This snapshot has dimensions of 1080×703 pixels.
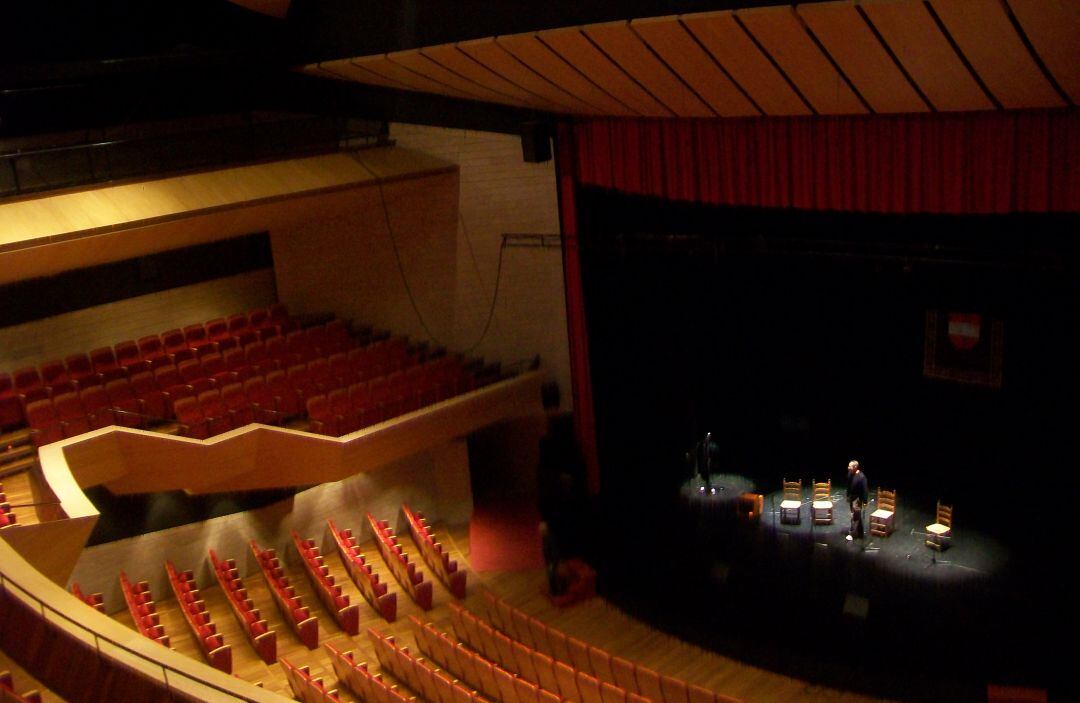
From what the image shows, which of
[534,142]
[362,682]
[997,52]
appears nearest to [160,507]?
[362,682]

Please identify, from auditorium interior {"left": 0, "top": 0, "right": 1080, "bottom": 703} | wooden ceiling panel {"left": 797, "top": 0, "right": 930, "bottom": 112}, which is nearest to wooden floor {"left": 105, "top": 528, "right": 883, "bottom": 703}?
Result: auditorium interior {"left": 0, "top": 0, "right": 1080, "bottom": 703}

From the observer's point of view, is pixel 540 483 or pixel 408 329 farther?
pixel 408 329

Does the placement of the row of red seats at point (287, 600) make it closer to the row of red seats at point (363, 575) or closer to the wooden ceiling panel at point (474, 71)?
the row of red seats at point (363, 575)

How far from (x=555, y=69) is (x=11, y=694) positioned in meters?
5.02

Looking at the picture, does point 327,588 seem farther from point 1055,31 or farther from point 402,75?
point 1055,31

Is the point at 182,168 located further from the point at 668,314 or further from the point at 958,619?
the point at 958,619

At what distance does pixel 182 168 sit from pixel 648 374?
4372mm

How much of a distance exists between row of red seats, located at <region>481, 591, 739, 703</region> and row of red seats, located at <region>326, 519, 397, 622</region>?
77 cm

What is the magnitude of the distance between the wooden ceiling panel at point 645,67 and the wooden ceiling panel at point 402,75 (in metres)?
2.11

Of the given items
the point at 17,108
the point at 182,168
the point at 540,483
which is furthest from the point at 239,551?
the point at 17,108

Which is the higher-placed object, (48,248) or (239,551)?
(48,248)

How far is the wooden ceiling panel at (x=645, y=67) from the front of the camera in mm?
6492

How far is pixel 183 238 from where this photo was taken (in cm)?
945

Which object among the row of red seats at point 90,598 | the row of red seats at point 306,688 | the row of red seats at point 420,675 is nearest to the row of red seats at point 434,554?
the row of red seats at point 420,675
